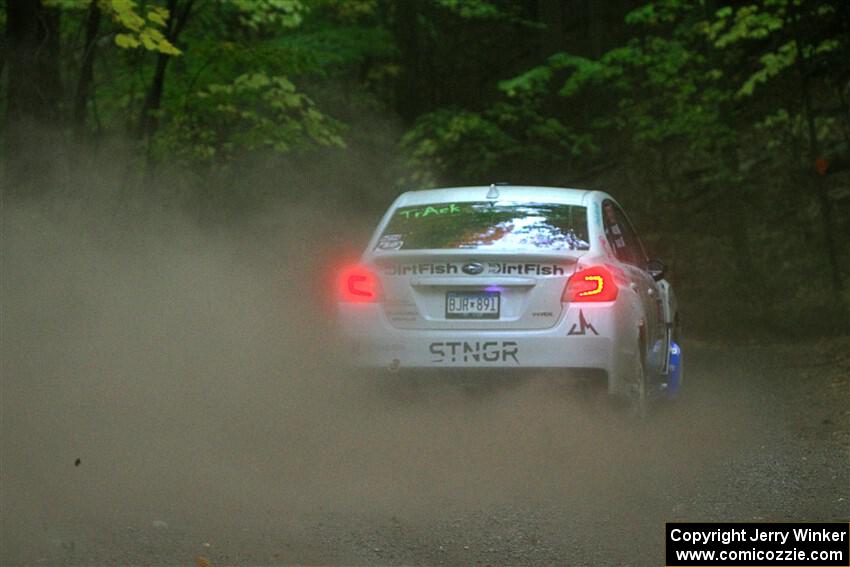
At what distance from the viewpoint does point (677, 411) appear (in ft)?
39.0

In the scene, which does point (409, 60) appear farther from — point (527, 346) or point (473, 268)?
point (527, 346)

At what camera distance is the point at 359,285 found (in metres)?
9.57

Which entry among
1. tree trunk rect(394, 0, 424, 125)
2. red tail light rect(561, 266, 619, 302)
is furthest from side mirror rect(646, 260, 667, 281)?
tree trunk rect(394, 0, 424, 125)

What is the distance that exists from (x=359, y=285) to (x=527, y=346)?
3.84ft

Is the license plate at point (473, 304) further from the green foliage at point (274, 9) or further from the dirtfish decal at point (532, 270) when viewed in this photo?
the green foliage at point (274, 9)

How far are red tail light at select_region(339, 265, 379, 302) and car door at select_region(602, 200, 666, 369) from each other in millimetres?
1589

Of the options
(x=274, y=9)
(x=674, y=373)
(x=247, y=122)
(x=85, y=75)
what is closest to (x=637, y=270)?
(x=674, y=373)

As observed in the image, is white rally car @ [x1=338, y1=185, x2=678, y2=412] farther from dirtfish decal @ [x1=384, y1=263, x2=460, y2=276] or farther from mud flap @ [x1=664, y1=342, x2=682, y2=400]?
mud flap @ [x1=664, y1=342, x2=682, y2=400]

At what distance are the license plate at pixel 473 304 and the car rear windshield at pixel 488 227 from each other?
33cm

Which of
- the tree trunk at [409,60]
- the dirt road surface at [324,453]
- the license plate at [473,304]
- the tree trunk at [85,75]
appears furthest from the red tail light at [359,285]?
the tree trunk at [409,60]

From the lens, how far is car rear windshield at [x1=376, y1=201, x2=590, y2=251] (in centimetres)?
952

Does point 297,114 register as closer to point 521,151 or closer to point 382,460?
point 521,151

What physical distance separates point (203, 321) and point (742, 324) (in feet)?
25.5

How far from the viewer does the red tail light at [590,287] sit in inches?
362
